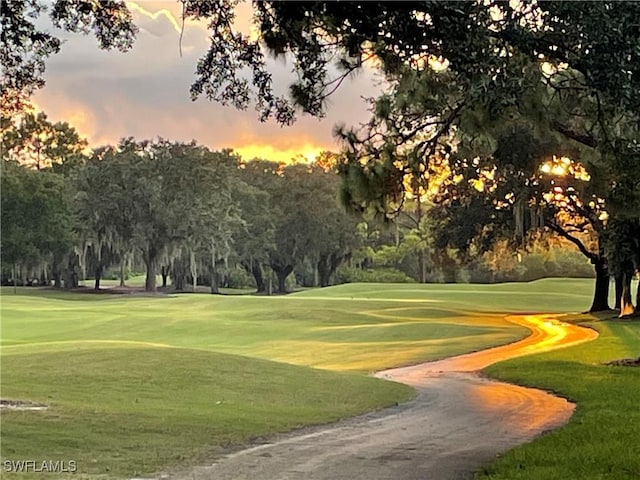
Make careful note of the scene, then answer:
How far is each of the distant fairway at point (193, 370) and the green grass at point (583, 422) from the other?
2897 mm

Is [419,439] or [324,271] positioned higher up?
[324,271]

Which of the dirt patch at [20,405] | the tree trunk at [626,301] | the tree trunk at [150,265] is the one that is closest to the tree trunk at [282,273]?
the tree trunk at [150,265]

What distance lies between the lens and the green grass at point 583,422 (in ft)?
23.4

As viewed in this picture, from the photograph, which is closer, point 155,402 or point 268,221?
point 155,402

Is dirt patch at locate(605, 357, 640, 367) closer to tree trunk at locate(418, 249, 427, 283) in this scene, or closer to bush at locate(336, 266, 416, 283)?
tree trunk at locate(418, 249, 427, 283)

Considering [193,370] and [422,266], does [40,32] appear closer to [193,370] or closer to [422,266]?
[193,370]

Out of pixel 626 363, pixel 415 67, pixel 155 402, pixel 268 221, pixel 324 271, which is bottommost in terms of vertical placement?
pixel 626 363

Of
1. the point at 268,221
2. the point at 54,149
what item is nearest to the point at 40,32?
the point at 268,221

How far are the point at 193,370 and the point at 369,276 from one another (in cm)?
5591

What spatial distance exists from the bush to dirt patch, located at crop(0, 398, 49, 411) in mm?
Result: 60100

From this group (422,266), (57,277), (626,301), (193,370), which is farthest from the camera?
(422,266)

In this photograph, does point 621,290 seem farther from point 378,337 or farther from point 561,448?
point 561,448

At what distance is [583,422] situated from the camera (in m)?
9.89

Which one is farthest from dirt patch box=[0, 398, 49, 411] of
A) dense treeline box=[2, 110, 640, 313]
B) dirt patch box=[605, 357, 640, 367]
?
dense treeline box=[2, 110, 640, 313]
